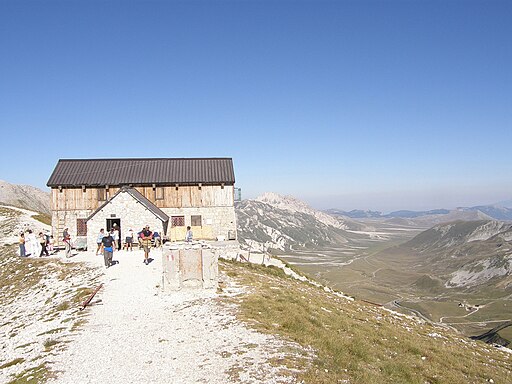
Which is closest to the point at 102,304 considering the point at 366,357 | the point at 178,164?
the point at 366,357

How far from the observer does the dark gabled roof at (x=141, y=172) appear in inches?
1736

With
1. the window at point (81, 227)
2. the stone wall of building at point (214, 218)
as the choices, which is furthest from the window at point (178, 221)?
the window at point (81, 227)

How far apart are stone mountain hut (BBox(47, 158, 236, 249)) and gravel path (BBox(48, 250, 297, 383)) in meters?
22.3

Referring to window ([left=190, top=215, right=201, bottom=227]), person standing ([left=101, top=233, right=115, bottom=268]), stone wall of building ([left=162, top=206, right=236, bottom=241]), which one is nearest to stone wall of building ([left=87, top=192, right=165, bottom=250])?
stone wall of building ([left=162, top=206, right=236, bottom=241])

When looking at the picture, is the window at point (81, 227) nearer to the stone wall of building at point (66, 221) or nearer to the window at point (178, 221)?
the stone wall of building at point (66, 221)

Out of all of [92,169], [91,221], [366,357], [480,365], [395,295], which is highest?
[92,169]

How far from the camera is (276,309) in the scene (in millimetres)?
18219

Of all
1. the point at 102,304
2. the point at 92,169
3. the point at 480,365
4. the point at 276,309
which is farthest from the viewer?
the point at 92,169

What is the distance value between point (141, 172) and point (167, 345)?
3497 cm

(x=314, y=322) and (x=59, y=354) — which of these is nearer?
(x=59, y=354)

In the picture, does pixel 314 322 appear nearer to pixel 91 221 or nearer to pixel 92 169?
pixel 91 221

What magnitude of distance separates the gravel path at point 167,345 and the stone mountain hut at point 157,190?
878 inches

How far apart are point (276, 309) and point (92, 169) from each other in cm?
3597

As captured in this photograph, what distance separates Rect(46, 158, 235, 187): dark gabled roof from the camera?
44094 mm
